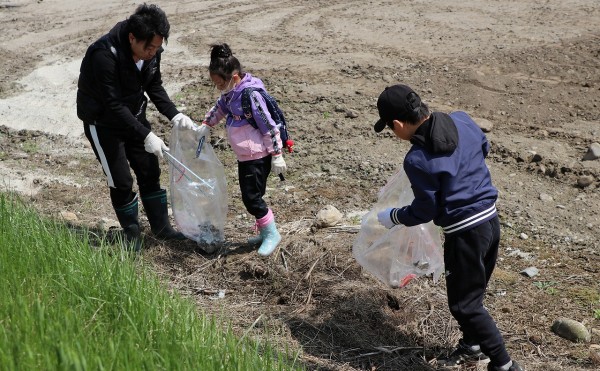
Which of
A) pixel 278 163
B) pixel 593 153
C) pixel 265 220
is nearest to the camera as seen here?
pixel 278 163

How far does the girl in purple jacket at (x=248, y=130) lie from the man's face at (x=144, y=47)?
315mm

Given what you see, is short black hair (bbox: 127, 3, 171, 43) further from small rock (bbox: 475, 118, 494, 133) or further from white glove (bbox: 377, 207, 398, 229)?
small rock (bbox: 475, 118, 494, 133)

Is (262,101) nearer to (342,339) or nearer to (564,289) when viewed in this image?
(342,339)

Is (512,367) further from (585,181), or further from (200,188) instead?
(585,181)

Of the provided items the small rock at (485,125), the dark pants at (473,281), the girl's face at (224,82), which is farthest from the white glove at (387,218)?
the small rock at (485,125)

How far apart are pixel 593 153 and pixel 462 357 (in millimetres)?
3084

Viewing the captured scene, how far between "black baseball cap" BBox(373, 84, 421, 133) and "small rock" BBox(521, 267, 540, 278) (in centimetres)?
174

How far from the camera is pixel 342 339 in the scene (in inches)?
167

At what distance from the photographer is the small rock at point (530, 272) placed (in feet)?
15.9

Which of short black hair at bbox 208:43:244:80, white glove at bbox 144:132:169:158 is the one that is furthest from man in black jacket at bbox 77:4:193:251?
short black hair at bbox 208:43:244:80

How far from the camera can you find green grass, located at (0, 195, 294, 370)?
295 centimetres

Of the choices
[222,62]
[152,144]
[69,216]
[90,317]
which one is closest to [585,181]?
[222,62]

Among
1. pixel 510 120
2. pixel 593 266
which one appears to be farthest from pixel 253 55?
pixel 593 266

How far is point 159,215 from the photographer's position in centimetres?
534
